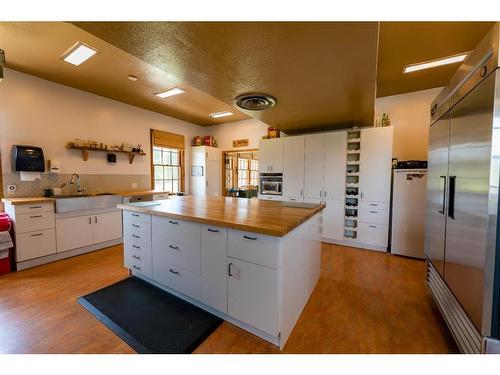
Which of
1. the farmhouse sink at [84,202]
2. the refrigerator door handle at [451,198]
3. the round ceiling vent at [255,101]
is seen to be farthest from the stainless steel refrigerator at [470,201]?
the farmhouse sink at [84,202]

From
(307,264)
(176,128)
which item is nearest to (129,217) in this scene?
(307,264)

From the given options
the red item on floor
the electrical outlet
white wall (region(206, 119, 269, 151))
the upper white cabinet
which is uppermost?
white wall (region(206, 119, 269, 151))

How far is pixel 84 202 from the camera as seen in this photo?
3.30 meters

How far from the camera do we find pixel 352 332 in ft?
5.61

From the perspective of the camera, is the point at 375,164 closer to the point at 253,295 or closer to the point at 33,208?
the point at 253,295

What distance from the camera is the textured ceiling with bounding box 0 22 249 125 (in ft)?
7.20

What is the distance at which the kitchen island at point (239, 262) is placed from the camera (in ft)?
4.91

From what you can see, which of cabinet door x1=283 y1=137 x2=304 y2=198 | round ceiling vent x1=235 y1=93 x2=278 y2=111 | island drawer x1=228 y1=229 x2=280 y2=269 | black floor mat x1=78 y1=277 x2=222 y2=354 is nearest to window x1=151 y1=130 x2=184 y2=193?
cabinet door x1=283 y1=137 x2=304 y2=198

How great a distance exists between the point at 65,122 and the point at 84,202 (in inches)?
57.6

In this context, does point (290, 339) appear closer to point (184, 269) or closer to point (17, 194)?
point (184, 269)

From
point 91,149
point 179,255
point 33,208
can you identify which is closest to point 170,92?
point 91,149

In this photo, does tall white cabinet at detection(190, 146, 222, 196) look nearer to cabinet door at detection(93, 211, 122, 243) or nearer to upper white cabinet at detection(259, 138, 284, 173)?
upper white cabinet at detection(259, 138, 284, 173)

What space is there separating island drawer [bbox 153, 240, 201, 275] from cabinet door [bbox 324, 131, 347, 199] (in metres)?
2.89

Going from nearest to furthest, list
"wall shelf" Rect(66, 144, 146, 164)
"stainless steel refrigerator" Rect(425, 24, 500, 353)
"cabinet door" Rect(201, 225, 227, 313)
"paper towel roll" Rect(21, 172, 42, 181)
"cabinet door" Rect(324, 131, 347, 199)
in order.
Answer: "stainless steel refrigerator" Rect(425, 24, 500, 353), "cabinet door" Rect(201, 225, 227, 313), "paper towel roll" Rect(21, 172, 42, 181), "wall shelf" Rect(66, 144, 146, 164), "cabinet door" Rect(324, 131, 347, 199)
